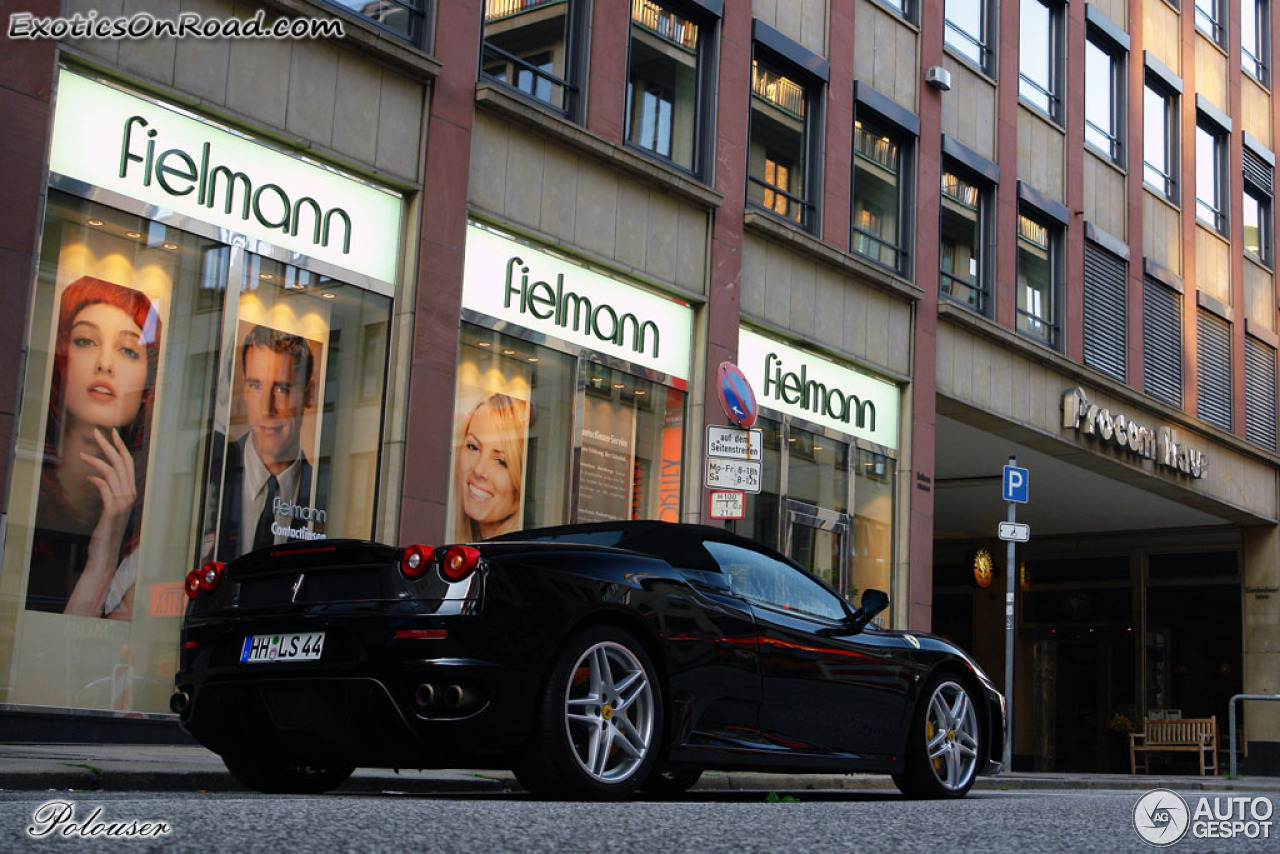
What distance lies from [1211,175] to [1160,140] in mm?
2335

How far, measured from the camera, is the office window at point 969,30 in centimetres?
2136

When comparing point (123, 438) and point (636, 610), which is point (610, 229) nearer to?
point (123, 438)

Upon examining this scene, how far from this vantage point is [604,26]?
15.4 m

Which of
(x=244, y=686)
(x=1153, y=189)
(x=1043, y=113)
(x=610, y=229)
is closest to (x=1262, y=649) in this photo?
(x=1153, y=189)

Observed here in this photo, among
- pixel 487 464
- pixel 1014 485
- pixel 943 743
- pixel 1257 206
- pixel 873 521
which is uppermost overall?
pixel 1257 206

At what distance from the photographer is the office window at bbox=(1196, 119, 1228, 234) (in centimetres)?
2825

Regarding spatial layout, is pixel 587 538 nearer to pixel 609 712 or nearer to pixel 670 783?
pixel 609 712

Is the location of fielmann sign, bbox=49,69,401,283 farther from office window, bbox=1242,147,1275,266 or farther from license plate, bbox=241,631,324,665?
office window, bbox=1242,147,1275,266

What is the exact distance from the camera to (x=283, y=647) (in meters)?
6.31

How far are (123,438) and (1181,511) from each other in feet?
72.5

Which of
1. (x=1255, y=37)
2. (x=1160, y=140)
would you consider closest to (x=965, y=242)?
(x=1160, y=140)

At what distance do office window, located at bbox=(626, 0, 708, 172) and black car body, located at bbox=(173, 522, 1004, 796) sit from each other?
8835 millimetres

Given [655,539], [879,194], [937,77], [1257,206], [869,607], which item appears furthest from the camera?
[1257,206]

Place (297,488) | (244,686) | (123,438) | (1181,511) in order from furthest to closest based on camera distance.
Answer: (1181,511) < (297,488) < (123,438) < (244,686)
